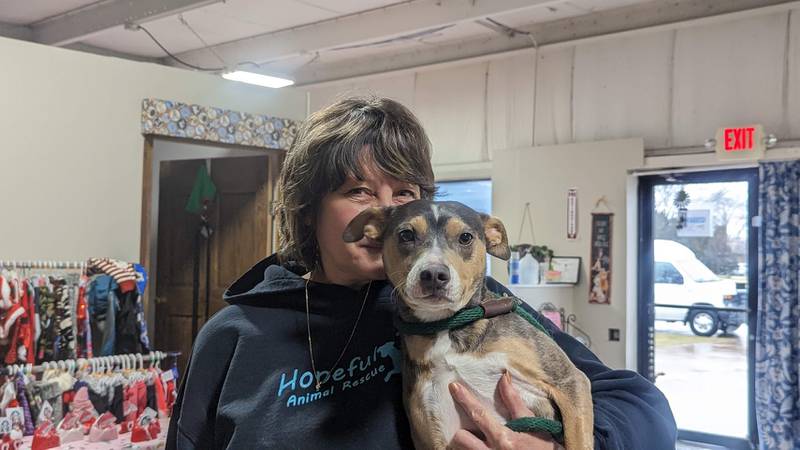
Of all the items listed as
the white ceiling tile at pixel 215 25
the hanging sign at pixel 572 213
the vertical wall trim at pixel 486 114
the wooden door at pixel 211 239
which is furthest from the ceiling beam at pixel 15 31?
the hanging sign at pixel 572 213

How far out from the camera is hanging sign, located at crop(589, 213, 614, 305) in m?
6.18

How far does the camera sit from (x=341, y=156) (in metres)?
1.33

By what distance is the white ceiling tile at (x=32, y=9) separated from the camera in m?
6.66

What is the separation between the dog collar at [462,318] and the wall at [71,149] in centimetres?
329

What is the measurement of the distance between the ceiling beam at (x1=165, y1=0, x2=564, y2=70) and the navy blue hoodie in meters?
4.33

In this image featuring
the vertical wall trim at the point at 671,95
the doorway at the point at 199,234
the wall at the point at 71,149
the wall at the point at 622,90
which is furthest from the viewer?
the vertical wall trim at the point at 671,95

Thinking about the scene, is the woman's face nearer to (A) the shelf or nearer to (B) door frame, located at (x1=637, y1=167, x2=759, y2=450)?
(A) the shelf

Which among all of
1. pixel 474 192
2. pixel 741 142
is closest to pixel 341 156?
pixel 741 142

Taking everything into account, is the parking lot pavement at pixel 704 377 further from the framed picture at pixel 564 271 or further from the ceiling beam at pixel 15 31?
the ceiling beam at pixel 15 31

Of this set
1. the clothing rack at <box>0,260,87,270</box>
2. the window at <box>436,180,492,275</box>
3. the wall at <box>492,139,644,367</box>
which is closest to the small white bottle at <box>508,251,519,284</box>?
the wall at <box>492,139,644,367</box>

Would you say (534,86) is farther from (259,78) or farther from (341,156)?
(341,156)

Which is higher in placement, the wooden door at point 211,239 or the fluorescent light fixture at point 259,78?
the fluorescent light fixture at point 259,78

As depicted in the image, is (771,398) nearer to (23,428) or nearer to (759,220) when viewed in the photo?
(759,220)

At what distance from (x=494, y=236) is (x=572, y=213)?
5042 mm
